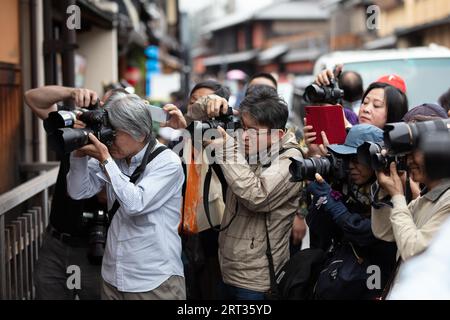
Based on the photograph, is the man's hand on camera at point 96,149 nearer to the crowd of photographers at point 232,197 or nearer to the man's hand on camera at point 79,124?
the crowd of photographers at point 232,197

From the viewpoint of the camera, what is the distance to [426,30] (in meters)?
26.6

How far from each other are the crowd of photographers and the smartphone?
0.15 ft

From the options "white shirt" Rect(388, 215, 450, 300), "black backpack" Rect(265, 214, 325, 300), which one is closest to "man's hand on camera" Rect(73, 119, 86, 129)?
"black backpack" Rect(265, 214, 325, 300)

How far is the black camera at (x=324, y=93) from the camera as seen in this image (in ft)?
14.3

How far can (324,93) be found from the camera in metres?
4.37

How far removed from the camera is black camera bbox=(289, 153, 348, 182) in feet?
10.6

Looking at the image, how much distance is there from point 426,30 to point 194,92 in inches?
934

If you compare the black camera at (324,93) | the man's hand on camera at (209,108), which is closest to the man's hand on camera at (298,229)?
the black camera at (324,93)

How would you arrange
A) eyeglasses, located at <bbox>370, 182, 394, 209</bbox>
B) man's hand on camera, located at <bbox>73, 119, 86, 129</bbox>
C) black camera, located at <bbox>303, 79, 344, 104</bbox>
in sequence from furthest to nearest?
black camera, located at <bbox>303, 79, 344, 104</bbox> → man's hand on camera, located at <bbox>73, 119, 86, 129</bbox> → eyeglasses, located at <bbox>370, 182, 394, 209</bbox>

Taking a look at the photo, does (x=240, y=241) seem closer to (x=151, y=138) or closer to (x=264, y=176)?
(x=264, y=176)

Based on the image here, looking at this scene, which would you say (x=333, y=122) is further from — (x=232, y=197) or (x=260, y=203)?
(x=232, y=197)

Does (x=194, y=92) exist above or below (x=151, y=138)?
above

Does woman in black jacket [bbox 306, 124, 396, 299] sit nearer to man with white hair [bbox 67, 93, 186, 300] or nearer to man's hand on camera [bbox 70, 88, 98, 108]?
man with white hair [bbox 67, 93, 186, 300]
